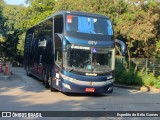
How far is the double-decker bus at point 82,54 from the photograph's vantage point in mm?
16047

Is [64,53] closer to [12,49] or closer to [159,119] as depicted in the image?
[159,119]

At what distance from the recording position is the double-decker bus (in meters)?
16.0

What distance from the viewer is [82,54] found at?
53.1 ft

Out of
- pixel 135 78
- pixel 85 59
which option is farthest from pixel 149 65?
pixel 85 59

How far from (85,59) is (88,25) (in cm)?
171

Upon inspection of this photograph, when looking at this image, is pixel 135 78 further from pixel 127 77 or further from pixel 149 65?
pixel 149 65

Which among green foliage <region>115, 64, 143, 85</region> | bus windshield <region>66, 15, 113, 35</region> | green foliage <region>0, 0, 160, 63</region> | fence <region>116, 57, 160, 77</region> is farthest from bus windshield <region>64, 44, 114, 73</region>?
fence <region>116, 57, 160, 77</region>

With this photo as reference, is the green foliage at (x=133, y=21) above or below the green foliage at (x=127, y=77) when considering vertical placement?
above

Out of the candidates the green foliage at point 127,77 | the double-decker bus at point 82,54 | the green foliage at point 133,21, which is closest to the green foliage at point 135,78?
the green foliage at point 127,77

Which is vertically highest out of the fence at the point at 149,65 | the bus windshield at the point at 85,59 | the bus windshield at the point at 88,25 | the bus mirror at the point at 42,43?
the bus windshield at the point at 88,25

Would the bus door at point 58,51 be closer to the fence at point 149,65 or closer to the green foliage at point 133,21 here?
the green foliage at point 133,21

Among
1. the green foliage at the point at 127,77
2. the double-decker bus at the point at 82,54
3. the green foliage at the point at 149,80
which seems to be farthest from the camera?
the green foliage at the point at 127,77

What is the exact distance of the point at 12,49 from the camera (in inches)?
2067

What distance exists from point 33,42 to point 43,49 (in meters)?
5.00
